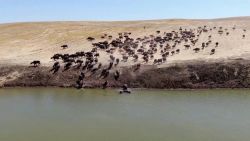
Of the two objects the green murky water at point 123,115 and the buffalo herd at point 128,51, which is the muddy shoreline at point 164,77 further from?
the green murky water at point 123,115

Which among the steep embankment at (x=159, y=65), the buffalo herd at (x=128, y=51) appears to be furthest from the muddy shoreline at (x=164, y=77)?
the buffalo herd at (x=128, y=51)

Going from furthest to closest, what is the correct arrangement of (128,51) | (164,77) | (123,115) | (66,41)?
(66,41) < (128,51) < (164,77) < (123,115)

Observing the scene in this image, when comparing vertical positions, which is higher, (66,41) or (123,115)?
(66,41)

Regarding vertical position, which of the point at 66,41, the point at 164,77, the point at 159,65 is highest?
the point at 66,41

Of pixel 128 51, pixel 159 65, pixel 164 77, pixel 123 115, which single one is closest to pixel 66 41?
pixel 128 51

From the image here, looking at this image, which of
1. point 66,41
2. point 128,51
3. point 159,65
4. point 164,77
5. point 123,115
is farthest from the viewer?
point 66,41

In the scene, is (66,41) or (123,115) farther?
(66,41)

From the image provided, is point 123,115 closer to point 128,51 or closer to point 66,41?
point 128,51

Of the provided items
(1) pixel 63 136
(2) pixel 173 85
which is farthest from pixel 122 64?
(1) pixel 63 136
